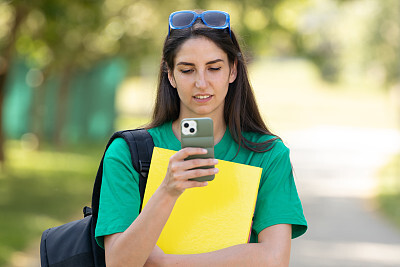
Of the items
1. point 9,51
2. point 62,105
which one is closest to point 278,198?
point 9,51

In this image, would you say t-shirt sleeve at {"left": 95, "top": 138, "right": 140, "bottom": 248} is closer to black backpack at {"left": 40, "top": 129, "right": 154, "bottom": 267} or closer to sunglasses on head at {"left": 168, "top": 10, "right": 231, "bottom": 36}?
black backpack at {"left": 40, "top": 129, "right": 154, "bottom": 267}

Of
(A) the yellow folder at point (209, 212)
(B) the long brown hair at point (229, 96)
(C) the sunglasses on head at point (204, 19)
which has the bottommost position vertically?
(A) the yellow folder at point (209, 212)

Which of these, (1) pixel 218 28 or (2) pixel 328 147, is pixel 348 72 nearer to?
(2) pixel 328 147

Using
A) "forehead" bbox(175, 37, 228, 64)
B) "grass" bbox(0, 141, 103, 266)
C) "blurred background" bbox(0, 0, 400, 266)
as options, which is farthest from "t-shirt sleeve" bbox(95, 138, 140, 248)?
"grass" bbox(0, 141, 103, 266)

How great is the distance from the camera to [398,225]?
31.2 feet

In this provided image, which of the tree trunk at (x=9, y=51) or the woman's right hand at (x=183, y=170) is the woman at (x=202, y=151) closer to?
the woman's right hand at (x=183, y=170)

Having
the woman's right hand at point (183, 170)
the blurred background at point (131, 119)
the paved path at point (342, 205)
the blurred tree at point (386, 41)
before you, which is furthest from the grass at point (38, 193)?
the blurred tree at point (386, 41)

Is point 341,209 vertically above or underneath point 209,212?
underneath

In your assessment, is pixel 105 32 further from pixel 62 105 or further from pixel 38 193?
pixel 38 193

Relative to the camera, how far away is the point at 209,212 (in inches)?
88.8

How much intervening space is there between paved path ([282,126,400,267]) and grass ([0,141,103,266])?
3040mm

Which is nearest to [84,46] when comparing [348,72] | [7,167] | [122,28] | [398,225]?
[122,28]

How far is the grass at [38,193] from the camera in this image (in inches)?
323

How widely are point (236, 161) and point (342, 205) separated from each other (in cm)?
909
